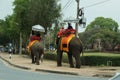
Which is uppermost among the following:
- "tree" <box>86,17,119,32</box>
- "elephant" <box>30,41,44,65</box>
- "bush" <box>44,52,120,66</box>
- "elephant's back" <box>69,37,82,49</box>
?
"tree" <box>86,17,119,32</box>

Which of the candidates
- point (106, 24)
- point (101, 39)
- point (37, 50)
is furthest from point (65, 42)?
point (106, 24)

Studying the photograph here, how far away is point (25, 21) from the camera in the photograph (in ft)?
212

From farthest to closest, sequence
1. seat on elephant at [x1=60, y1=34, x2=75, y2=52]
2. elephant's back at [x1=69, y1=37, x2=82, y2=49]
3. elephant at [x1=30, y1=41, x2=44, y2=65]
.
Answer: elephant at [x1=30, y1=41, x2=44, y2=65]
seat on elephant at [x1=60, y1=34, x2=75, y2=52]
elephant's back at [x1=69, y1=37, x2=82, y2=49]

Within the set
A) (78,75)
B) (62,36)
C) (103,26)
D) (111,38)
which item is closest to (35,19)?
(62,36)

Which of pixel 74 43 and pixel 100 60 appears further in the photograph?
pixel 100 60

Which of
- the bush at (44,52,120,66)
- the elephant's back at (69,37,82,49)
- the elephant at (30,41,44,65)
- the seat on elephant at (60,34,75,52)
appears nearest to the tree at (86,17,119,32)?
the elephant at (30,41,44,65)

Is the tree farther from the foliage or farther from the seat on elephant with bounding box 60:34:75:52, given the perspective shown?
the seat on elephant with bounding box 60:34:75:52

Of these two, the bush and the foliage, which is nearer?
the bush

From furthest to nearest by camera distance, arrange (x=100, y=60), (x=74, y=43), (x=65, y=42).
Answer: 1. (x=100, y=60)
2. (x=65, y=42)
3. (x=74, y=43)

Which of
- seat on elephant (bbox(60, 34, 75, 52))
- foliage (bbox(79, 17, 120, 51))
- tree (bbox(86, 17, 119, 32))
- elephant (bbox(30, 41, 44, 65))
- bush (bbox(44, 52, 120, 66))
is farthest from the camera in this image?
tree (bbox(86, 17, 119, 32))

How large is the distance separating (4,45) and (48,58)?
277ft

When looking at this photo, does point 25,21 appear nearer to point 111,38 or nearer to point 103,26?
point 111,38

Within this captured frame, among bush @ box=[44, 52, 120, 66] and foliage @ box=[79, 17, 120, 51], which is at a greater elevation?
foliage @ box=[79, 17, 120, 51]

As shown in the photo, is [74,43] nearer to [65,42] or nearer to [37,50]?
[65,42]
